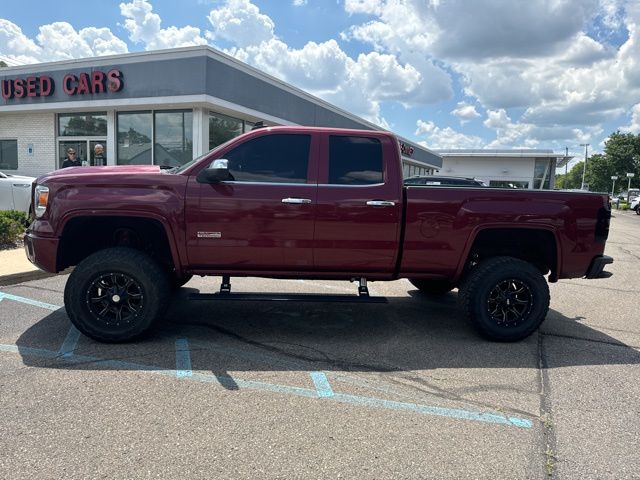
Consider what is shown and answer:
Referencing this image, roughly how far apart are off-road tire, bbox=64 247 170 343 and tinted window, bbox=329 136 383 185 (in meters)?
2.01

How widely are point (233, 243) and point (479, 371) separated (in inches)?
99.8

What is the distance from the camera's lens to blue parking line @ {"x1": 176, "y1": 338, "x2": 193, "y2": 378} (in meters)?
3.98

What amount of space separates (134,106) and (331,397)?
14015 mm

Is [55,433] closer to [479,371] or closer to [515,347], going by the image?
[479,371]

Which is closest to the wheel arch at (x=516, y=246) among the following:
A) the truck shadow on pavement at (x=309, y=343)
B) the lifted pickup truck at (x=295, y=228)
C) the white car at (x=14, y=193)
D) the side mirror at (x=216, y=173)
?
the lifted pickup truck at (x=295, y=228)

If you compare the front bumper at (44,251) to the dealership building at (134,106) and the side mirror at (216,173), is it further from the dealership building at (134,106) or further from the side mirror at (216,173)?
the dealership building at (134,106)

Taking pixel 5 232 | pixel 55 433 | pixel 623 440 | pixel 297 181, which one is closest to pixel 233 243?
pixel 297 181

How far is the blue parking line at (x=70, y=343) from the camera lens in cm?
433

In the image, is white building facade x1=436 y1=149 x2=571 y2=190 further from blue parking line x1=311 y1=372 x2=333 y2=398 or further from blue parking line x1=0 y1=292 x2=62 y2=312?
blue parking line x1=311 y1=372 x2=333 y2=398

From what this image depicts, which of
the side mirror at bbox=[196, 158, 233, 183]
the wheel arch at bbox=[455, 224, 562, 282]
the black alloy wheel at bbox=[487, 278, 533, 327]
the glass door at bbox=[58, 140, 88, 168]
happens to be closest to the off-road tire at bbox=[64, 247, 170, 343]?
the side mirror at bbox=[196, 158, 233, 183]

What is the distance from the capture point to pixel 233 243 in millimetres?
4660

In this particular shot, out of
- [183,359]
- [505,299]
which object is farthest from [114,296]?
[505,299]

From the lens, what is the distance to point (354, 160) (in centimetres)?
489

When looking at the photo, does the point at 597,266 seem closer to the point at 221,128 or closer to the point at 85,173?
the point at 85,173
